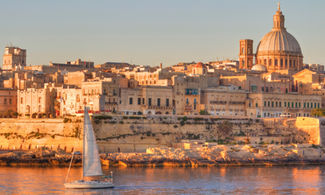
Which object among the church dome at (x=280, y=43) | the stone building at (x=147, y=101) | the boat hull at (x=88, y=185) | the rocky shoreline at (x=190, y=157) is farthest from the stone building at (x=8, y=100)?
the church dome at (x=280, y=43)

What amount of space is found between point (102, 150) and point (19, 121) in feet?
32.8

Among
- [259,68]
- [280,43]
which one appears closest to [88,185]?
[259,68]

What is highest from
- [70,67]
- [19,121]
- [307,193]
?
[70,67]

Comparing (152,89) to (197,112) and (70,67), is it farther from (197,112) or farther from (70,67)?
(70,67)

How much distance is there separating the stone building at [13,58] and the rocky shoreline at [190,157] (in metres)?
45.6

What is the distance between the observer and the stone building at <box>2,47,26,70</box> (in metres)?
104

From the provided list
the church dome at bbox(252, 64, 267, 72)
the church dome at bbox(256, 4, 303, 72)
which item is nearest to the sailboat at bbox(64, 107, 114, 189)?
the church dome at bbox(252, 64, 267, 72)

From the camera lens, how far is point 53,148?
207 feet

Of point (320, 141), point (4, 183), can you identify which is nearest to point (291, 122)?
point (320, 141)

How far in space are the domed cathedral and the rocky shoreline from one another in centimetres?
4011

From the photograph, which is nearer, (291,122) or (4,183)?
(4,183)

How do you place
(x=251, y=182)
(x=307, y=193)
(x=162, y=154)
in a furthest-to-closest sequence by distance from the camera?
(x=162, y=154) → (x=251, y=182) → (x=307, y=193)

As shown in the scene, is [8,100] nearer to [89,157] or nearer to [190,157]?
[190,157]

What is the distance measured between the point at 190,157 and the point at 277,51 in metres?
47.2
